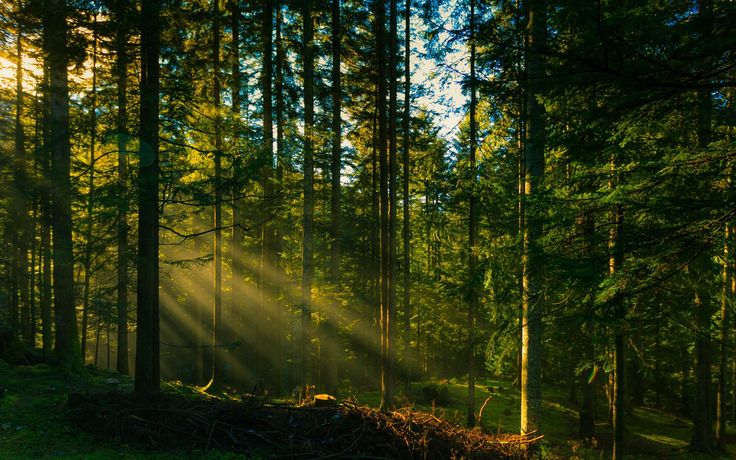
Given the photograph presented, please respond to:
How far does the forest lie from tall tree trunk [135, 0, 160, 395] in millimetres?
48

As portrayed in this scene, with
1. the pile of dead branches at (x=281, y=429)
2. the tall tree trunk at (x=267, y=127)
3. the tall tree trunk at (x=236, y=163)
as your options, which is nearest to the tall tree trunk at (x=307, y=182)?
the tall tree trunk at (x=267, y=127)

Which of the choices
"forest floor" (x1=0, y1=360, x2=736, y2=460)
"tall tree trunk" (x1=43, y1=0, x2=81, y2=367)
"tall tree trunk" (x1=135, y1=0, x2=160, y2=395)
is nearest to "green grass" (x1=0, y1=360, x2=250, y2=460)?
"forest floor" (x1=0, y1=360, x2=736, y2=460)

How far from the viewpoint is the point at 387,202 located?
41.1 feet

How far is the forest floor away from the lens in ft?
18.1

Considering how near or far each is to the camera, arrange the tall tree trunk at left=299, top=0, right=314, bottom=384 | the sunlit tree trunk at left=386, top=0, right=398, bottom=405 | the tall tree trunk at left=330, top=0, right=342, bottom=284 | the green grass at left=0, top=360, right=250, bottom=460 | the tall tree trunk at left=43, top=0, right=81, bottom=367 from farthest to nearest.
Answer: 1. the tall tree trunk at left=330, top=0, right=342, bottom=284
2. the sunlit tree trunk at left=386, top=0, right=398, bottom=405
3. the tall tree trunk at left=299, top=0, right=314, bottom=384
4. the tall tree trunk at left=43, top=0, right=81, bottom=367
5. the green grass at left=0, top=360, right=250, bottom=460

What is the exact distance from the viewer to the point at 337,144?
15078mm

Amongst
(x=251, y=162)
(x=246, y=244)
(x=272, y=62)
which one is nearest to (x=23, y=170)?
(x=246, y=244)

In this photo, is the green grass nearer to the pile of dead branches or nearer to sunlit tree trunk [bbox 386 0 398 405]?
the pile of dead branches

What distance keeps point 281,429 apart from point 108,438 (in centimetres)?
270

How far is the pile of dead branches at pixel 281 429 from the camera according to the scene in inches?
228

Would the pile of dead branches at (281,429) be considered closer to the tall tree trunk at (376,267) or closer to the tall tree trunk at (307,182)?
the tall tree trunk at (307,182)

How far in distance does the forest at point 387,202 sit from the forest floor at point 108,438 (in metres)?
0.10

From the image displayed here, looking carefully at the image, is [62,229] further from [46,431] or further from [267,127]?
[267,127]

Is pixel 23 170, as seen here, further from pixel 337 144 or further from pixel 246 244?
pixel 337 144
